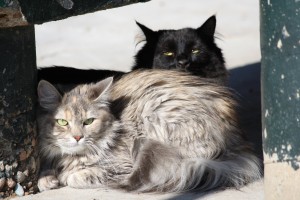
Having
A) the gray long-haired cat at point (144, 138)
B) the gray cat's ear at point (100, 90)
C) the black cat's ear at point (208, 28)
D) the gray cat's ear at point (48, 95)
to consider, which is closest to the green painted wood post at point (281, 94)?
the gray long-haired cat at point (144, 138)

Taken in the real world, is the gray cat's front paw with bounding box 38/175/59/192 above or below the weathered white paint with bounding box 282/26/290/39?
below

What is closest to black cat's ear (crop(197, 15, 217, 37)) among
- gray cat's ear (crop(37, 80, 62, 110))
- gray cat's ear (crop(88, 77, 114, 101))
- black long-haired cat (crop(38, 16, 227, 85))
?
black long-haired cat (crop(38, 16, 227, 85))

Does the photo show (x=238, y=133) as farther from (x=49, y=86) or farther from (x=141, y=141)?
(x=49, y=86)

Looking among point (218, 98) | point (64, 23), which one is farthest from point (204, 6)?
point (218, 98)

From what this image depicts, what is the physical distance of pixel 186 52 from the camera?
638cm

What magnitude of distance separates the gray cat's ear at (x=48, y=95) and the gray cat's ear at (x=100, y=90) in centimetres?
22

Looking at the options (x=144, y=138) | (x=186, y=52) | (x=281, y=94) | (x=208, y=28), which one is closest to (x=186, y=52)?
(x=186, y=52)

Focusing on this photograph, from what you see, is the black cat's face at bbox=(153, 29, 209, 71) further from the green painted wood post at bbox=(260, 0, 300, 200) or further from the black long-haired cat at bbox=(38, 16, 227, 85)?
the green painted wood post at bbox=(260, 0, 300, 200)

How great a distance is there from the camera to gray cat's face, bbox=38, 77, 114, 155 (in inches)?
196

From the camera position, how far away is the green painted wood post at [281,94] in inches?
151

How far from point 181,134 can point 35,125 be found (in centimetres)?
98

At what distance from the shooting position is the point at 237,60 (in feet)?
29.1

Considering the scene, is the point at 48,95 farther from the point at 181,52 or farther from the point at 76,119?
the point at 181,52

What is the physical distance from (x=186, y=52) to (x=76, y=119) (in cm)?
167
